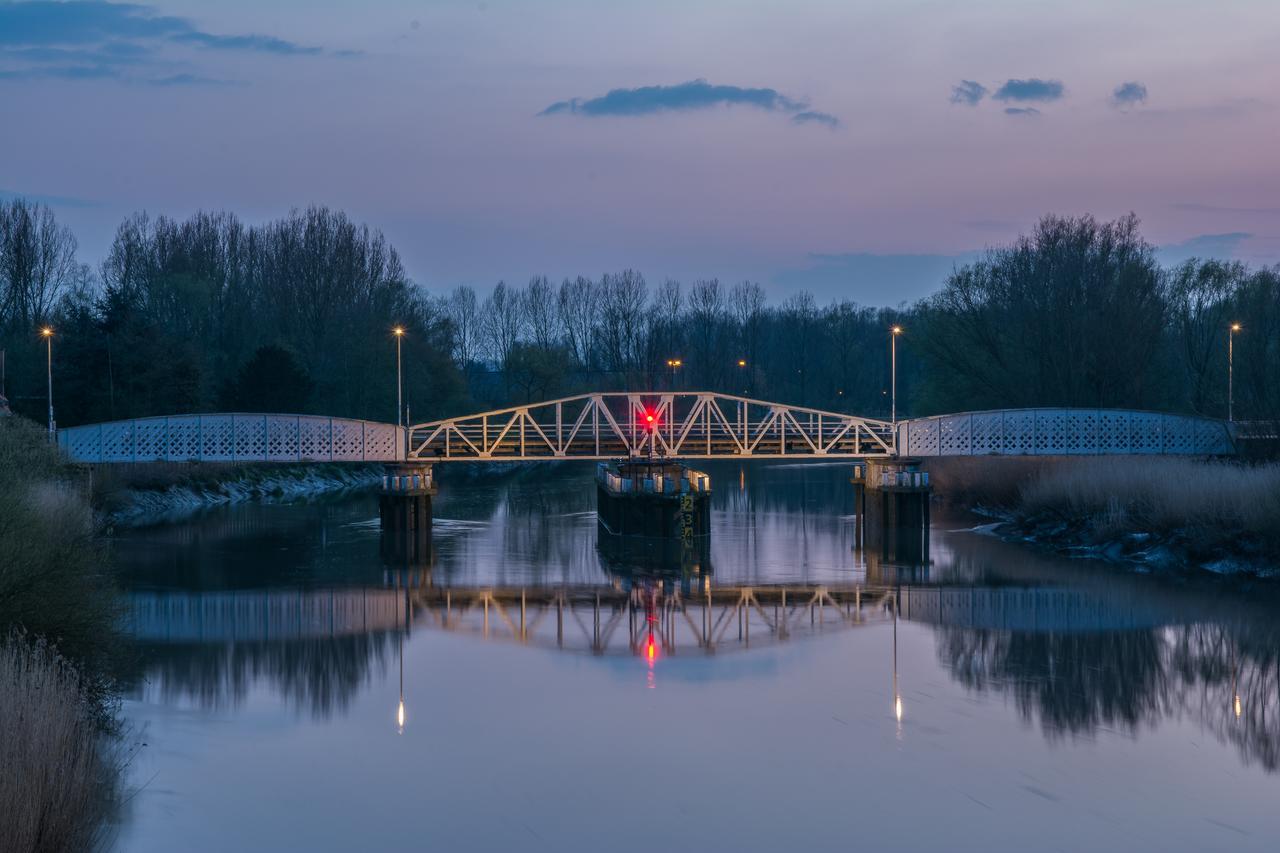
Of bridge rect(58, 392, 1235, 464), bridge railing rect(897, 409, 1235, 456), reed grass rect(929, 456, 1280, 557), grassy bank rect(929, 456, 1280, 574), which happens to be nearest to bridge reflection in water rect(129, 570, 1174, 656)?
grassy bank rect(929, 456, 1280, 574)

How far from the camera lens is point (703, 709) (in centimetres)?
2214

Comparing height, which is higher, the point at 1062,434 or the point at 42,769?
the point at 1062,434

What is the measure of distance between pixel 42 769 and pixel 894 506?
39.0 m

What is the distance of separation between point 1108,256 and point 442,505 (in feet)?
118

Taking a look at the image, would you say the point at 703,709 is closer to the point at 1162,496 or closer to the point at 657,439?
A: the point at 1162,496

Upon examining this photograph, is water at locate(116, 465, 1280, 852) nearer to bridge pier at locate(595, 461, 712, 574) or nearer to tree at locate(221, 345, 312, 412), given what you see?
bridge pier at locate(595, 461, 712, 574)

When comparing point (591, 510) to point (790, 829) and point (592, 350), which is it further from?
point (592, 350)

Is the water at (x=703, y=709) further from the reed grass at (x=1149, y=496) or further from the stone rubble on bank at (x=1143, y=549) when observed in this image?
the reed grass at (x=1149, y=496)

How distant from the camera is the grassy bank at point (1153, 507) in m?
35.0

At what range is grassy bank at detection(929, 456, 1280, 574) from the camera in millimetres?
35000

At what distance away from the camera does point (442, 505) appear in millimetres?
65062

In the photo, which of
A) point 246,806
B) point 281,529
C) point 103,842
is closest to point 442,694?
point 246,806

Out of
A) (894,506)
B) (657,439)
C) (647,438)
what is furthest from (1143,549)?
(647,438)

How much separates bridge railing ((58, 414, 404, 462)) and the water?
8001mm
